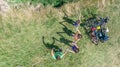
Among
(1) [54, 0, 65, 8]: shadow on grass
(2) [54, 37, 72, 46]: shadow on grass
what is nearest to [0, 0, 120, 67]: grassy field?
(2) [54, 37, 72, 46]: shadow on grass

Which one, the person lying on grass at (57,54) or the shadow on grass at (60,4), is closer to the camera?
the person lying on grass at (57,54)

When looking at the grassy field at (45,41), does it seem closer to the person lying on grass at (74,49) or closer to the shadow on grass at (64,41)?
the shadow on grass at (64,41)

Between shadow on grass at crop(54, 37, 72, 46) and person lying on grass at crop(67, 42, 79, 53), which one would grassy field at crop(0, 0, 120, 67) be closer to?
shadow on grass at crop(54, 37, 72, 46)

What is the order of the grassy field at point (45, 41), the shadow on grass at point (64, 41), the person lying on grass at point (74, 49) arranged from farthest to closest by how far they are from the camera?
the shadow on grass at point (64, 41)
the person lying on grass at point (74, 49)
the grassy field at point (45, 41)

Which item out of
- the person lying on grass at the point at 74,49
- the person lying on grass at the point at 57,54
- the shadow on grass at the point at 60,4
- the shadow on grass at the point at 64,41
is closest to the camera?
the person lying on grass at the point at 57,54

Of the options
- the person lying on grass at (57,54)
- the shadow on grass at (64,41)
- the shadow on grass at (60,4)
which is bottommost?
the person lying on grass at (57,54)

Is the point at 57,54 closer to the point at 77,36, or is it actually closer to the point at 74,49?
the point at 74,49

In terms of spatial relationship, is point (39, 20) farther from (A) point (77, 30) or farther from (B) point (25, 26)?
(A) point (77, 30)

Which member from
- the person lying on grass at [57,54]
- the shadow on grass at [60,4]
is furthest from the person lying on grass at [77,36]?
the shadow on grass at [60,4]

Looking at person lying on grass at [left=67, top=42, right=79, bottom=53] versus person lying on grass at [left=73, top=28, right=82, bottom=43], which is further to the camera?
person lying on grass at [left=73, top=28, right=82, bottom=43]

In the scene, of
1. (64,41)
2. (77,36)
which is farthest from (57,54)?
(77,36)
